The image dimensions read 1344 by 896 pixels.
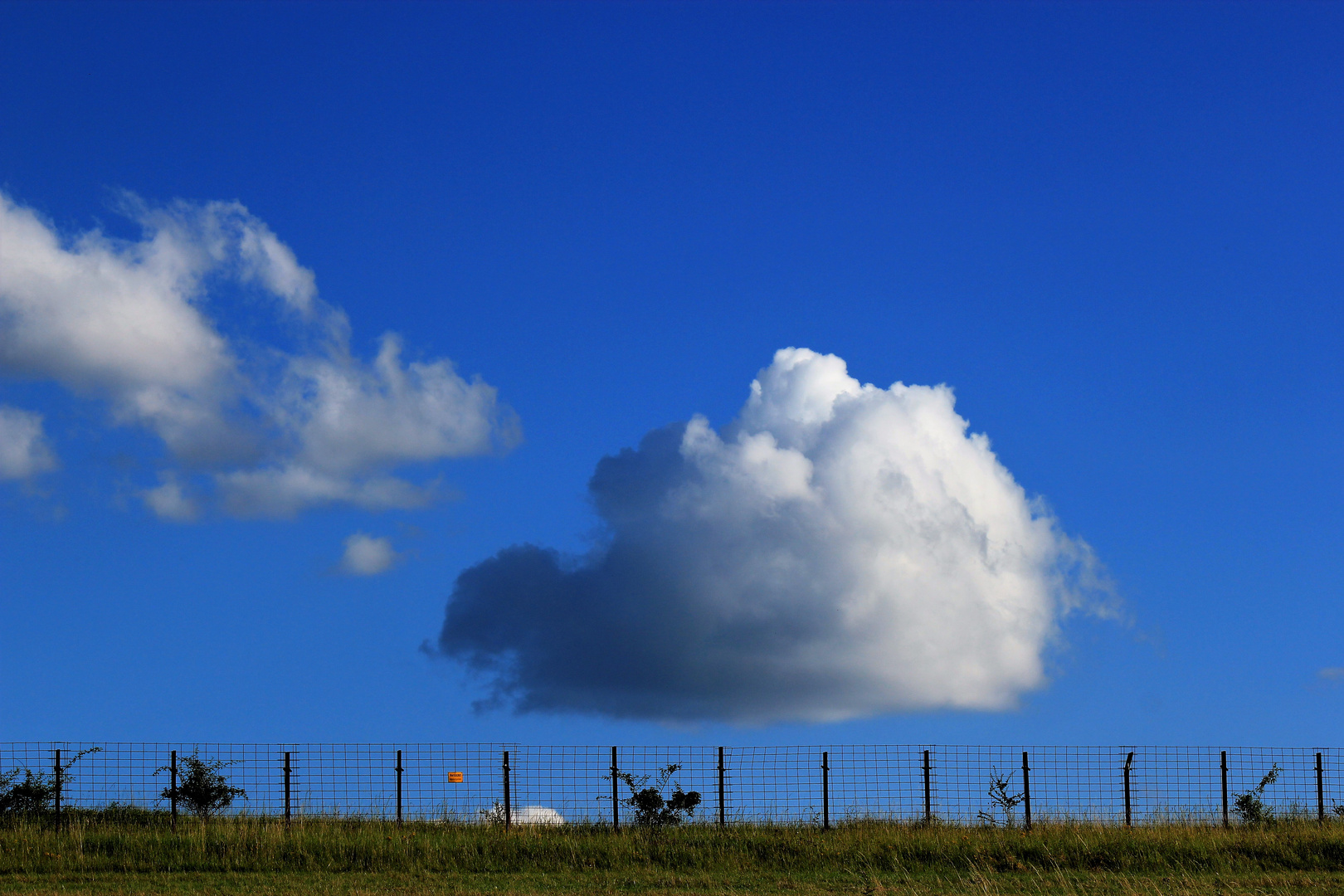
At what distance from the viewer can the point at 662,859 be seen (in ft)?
74.6

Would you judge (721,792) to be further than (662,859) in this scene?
Yes

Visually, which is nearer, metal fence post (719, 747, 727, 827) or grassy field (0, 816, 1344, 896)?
grassy field (0, 816, 1344, 896)

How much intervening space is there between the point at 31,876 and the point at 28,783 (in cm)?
722

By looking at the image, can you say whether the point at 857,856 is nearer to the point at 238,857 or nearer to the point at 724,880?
the point at 724,880

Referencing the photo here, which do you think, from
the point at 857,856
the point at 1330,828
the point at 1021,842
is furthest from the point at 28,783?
the point at 1330,828

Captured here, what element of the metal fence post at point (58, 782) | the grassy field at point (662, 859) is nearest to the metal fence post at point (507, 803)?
the grassy field at point (662, 859)

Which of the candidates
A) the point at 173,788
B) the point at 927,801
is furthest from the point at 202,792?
the point at 927,801

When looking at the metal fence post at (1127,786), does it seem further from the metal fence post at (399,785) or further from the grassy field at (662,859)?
the metal fence post at (399,785)

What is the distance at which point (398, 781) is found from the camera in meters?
28.1

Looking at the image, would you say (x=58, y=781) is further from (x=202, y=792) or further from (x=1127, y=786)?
(x=1127, y=786)

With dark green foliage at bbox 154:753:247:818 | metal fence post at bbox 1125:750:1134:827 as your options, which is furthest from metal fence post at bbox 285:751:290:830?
metal fence post at bbox 1125:750:1134:827

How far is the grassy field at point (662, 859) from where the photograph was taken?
1983cm

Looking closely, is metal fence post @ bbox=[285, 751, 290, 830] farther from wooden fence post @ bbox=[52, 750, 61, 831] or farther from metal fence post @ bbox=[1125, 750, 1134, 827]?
metal fence post @ bbox=[1125, 750, 1134, 827]

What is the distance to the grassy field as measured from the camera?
19.8 m
